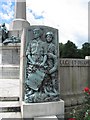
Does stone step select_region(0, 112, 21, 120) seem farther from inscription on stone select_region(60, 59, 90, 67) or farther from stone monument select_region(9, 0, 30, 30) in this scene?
stone monument select_region(9, 0, 30, 30)

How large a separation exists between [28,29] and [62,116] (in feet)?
8.50

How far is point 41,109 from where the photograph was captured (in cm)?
500

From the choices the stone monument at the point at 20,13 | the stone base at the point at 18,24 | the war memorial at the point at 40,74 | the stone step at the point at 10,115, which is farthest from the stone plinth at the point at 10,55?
the stone step at the point at 10,115

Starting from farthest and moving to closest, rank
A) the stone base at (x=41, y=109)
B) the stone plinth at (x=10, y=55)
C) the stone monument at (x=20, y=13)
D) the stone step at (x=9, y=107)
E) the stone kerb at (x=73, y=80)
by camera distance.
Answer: the stone monument at (x=20, y=13) < the stone plinth at (x=10, y=55) < the stone kerb at (x=73, y=80) < the stone step at (x=9, y=107) < the stone base at (x=41, y=109)

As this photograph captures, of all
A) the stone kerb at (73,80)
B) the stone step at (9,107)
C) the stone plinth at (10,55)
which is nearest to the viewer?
the stone step at (9,107)

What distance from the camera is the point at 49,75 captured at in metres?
5.30

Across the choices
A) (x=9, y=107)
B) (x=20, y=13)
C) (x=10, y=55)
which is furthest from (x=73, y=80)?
(x=20, y=13)

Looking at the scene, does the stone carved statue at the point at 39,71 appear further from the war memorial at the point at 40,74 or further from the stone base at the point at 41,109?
the stone base at the point at 41,109

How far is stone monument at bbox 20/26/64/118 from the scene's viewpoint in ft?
16.6

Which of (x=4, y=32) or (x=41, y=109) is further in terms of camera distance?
(x=4, y=32)

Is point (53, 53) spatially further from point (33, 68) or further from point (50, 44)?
point (33, 68)

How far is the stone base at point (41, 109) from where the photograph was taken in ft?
16.0

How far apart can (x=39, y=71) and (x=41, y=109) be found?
3.30 feet

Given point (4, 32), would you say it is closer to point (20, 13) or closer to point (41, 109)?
point (20, 13)
